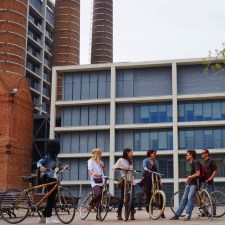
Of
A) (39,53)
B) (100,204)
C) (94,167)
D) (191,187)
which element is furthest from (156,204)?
(39,53)

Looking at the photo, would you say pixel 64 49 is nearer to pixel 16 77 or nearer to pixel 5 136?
pixel 16 77

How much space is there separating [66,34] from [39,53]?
15.8ft

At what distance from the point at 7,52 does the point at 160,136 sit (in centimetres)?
1804

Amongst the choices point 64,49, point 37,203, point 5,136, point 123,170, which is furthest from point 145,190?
point 64,49

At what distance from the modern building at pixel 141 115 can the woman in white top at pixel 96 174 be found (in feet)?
109

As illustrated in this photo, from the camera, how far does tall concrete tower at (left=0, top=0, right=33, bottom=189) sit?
4234 centimetres

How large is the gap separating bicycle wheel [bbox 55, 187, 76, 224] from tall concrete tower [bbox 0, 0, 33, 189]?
110 feet

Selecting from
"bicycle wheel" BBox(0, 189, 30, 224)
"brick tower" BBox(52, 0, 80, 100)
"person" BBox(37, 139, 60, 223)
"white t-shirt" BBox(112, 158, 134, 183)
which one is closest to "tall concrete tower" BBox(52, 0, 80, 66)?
"brick tower" BBox(52, 0, 80, 100)

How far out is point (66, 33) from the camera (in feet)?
213

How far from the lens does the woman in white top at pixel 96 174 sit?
10305 millimetres

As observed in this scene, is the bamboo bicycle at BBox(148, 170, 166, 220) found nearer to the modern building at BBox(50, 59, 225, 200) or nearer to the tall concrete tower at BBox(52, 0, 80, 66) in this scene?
the modern building at BBox(50, 59, 225, 200)

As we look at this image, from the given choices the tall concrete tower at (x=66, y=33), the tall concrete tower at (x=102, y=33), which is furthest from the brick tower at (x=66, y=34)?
the tall concrete tower at (x=102, y=33)

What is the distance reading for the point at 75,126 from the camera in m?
47.2

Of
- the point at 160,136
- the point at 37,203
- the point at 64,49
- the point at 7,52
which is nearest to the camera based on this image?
the point at 37,203
